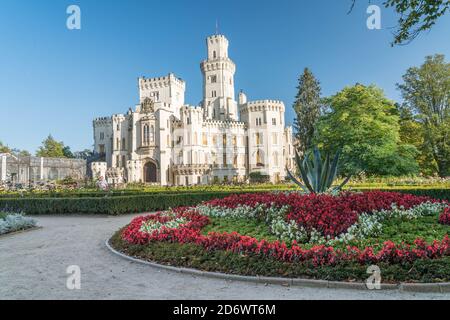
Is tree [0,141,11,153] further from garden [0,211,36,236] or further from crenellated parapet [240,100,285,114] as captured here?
garden [0,211,36,236]

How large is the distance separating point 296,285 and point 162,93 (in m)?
52.9

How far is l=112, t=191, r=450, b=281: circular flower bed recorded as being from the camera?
6.12m

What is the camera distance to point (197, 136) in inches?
2050

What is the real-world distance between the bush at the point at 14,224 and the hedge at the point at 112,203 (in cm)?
446

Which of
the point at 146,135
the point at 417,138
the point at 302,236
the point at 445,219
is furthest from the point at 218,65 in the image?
the point at 302,236

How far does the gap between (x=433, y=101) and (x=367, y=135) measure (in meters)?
12.6

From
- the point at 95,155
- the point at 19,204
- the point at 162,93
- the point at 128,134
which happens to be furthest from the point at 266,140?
the point at 19,204

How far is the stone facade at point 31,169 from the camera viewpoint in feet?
158

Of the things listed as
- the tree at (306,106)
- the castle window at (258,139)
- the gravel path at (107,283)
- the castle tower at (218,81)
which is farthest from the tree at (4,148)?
the gravel path at (107,283)

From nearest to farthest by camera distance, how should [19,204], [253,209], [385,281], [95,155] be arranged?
[385,281] → [253,209] → [19,204] → [95,155]

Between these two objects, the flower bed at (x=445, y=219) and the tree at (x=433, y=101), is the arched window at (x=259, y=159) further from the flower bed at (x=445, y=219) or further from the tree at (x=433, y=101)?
the flower bed at (x=445, y=219)

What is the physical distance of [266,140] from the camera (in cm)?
5666

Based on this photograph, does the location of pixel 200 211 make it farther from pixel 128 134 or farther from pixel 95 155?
pixel 95 155
